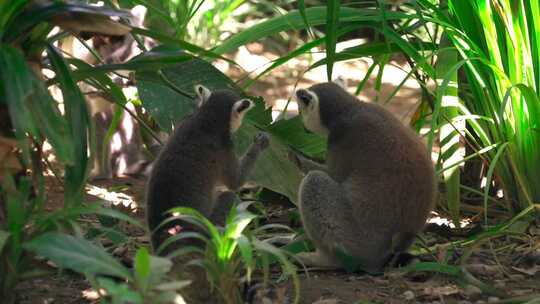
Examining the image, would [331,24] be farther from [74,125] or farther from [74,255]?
[74,255]

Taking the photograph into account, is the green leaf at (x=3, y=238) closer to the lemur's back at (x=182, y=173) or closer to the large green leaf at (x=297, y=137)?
the lemur's back at (x=182, y=173)

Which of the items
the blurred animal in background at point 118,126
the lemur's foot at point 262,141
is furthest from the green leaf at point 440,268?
the blurred animal in background at point 118,126

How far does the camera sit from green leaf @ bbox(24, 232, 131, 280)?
131 inches

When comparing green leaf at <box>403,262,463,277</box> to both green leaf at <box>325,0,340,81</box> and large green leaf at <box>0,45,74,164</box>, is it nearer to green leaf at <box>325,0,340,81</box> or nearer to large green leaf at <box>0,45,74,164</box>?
green leaf at <box>325,0,340,81</box>

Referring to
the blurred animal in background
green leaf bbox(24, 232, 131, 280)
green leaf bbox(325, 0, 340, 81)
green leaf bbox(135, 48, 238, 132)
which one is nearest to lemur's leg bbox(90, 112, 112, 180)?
the blurred animal in background

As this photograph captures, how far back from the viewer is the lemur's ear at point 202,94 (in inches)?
199

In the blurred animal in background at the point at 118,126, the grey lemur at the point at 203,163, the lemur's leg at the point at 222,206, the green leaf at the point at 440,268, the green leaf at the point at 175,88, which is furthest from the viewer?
the blurred animal in background at the point at 118,126

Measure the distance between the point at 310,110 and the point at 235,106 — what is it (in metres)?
0.52

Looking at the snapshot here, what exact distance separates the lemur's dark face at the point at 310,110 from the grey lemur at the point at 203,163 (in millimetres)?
281

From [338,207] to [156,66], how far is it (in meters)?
1.15

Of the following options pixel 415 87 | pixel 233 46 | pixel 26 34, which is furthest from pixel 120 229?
pixel 415 87

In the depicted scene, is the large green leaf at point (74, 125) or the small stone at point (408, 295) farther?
the small stone at point (408, 295)

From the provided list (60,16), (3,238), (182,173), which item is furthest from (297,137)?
(3,238)

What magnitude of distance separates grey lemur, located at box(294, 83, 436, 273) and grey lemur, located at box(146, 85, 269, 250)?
1.28 feet
